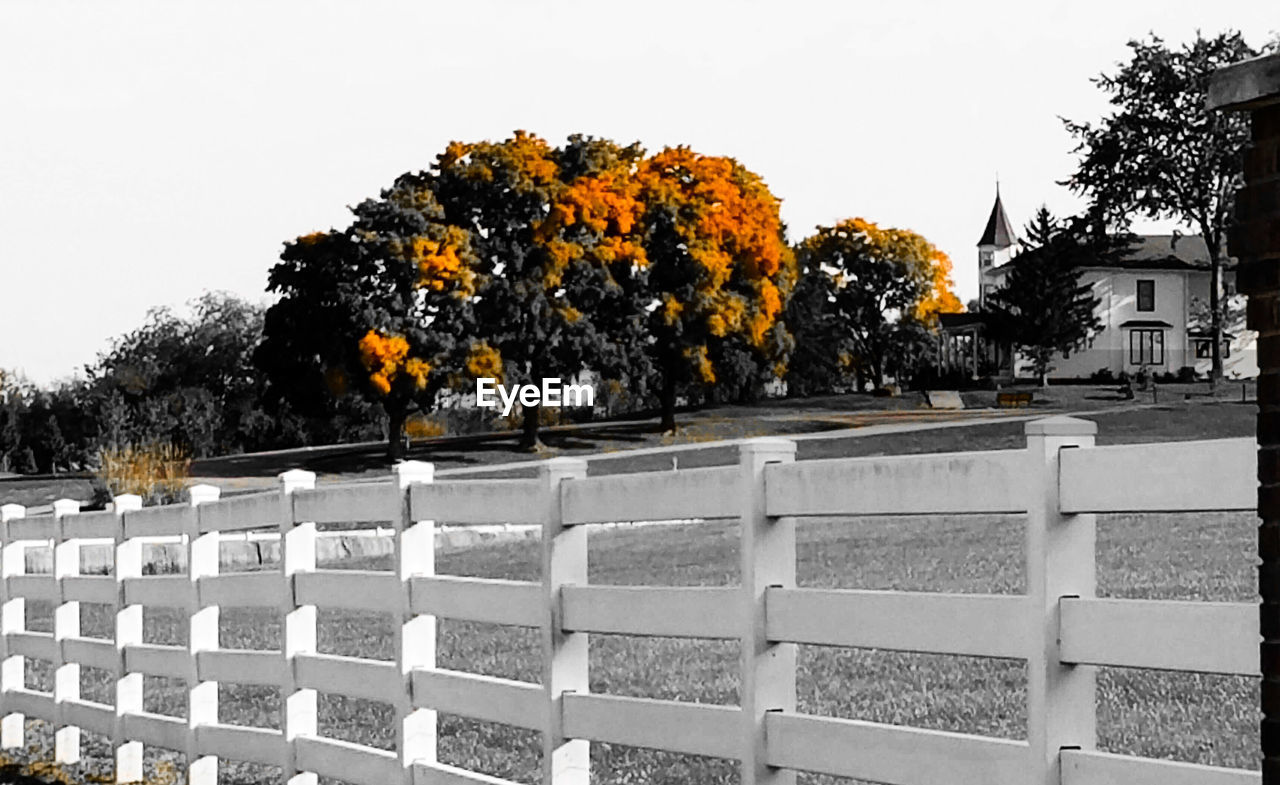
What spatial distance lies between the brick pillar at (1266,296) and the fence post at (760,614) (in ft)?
7.17

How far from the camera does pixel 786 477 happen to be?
241 inches

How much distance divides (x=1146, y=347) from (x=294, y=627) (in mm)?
87164

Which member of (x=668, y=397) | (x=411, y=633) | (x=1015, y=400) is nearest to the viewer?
(x=411, y=633)

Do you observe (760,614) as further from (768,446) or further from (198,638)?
(198,638)

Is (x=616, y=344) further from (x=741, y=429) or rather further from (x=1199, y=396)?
(x=1199, y=396)

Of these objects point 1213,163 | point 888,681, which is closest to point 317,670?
point 888,681

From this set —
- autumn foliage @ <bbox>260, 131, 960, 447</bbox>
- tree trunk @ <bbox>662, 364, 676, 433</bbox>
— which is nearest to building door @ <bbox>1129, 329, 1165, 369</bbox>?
autumn foliage @ <bbox>260, 131, 960, 447</bbox>

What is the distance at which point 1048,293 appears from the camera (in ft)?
272

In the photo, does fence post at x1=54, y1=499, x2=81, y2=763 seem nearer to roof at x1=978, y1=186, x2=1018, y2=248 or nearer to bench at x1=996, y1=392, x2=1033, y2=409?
bench at x1=996, y1=392, x2=1033, y2=409

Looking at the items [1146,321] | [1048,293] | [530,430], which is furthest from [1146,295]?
[530,430]

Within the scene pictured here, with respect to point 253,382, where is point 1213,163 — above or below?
above

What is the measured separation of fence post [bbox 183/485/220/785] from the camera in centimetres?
1114

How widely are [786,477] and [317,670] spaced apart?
14.2 feet

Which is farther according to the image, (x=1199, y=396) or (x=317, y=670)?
(x=1199, y=396)
